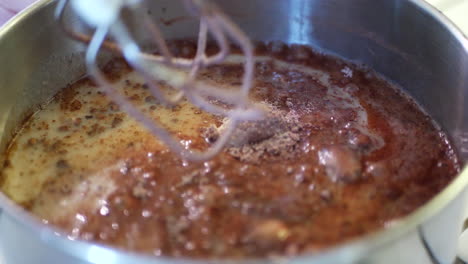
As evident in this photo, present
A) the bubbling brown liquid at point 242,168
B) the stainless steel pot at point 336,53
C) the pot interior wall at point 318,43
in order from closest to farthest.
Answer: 1. the stainless steel pot at point 336,53
2. the bubbling brown liquid at point 242,168
3. the pot interior wall at point 318,43

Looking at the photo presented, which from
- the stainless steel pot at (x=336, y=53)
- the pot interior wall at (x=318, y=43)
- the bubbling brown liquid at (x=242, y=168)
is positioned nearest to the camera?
the stainless steel pot at (x=336, y=53)

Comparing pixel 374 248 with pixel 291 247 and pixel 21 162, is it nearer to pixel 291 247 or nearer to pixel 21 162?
pixel 291 247

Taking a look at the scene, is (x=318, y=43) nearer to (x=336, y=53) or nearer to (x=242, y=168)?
(x=336, y=53)

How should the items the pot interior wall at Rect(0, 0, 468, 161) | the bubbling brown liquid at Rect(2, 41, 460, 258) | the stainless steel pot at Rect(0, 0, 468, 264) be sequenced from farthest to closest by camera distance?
1. the pot interior wall at Rect(0, 0, 468, 161)
2. the bubbling brown liquid at Rect(2, 41, 460, 258)
3. the stainless steel pot at Rect(0, 0, 468, 264)

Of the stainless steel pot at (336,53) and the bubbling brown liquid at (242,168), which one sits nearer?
the stainless steel pot at (336,53)

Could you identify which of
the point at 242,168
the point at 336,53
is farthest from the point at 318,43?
the point at 242,168
